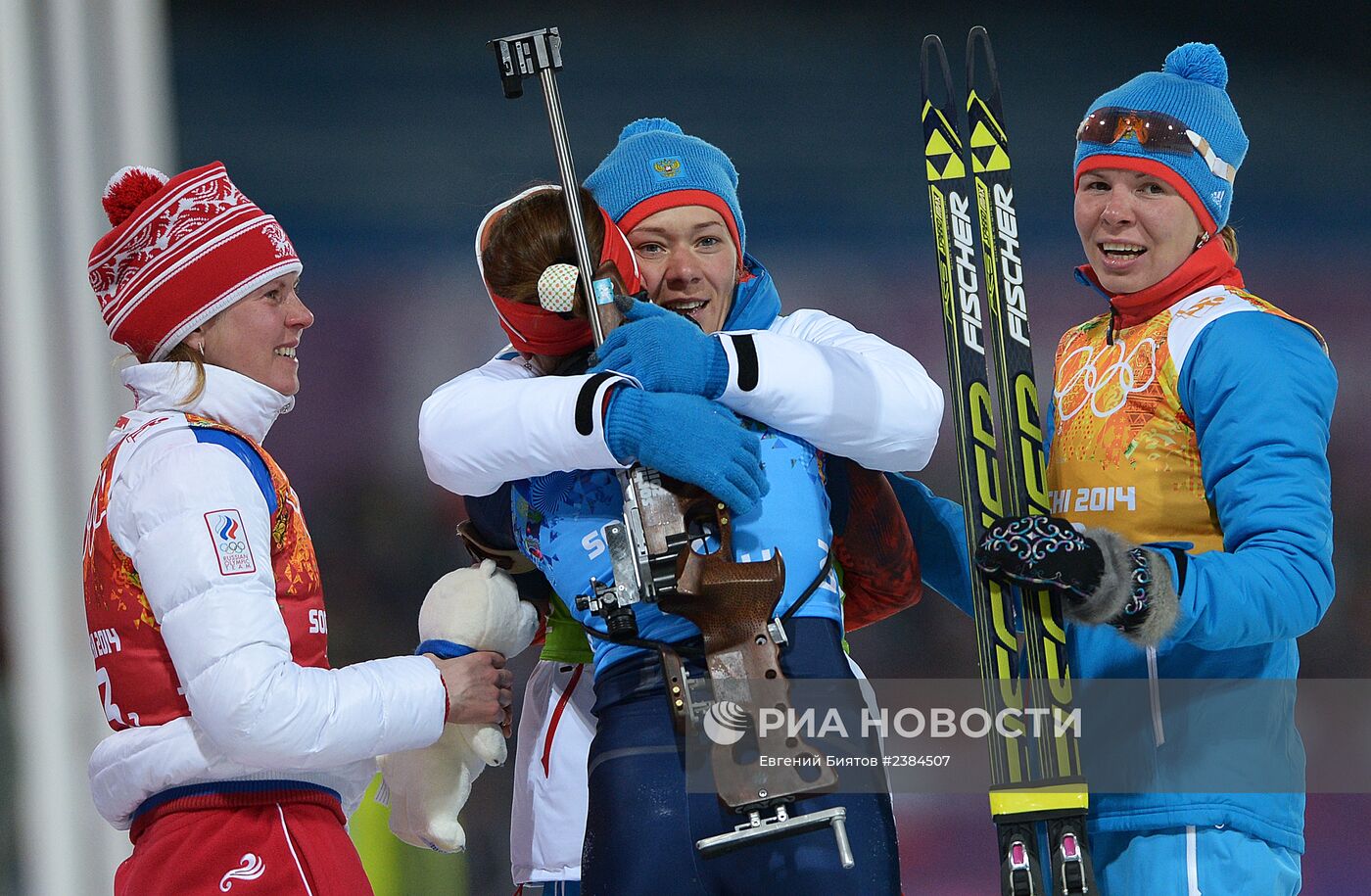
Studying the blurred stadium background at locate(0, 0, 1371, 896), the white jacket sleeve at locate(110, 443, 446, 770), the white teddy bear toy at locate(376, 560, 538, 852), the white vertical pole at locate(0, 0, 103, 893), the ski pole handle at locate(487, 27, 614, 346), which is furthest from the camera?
the blurred stadium background at locate(0, 0, 1371, 896)

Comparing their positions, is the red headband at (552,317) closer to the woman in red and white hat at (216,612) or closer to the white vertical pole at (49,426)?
the woman in red and white hat at (216,612)

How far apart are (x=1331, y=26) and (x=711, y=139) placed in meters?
1.96

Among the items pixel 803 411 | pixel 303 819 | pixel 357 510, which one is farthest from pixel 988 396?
pixel 357 510

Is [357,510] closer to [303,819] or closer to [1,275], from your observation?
[1,275]

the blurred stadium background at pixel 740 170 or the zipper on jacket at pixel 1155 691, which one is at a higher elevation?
the blurred stadium background at pixel 740 170

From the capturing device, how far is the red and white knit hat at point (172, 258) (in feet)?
5.98

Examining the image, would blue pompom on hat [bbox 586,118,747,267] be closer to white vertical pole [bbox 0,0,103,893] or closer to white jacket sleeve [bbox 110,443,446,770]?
white jacket sleeve [bbox 110,443,446,770]

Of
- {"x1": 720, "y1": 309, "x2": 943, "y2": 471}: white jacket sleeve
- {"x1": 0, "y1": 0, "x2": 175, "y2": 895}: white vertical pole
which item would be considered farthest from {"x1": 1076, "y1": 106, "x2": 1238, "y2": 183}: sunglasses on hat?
{"x1": 0, "y1": 0, "x2": 175, "y2": 895}: white vertical pole

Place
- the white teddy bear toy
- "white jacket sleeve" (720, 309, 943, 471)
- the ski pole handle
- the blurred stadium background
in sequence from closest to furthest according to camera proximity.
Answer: "white jacket sleeve" (720, 309, 943, 471) < the ski pole handle < the white teddy bear toy < the blurred stadium background

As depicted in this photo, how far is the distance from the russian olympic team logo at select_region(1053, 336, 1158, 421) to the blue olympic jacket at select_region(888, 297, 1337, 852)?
68 millimetres

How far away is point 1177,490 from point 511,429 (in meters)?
0.88

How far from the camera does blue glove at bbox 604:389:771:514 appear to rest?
166cm

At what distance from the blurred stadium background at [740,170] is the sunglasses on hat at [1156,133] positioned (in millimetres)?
2243

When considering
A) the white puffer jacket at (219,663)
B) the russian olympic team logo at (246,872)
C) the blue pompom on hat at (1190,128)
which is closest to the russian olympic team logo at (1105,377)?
the blue pompom on hat at (1190,128)
